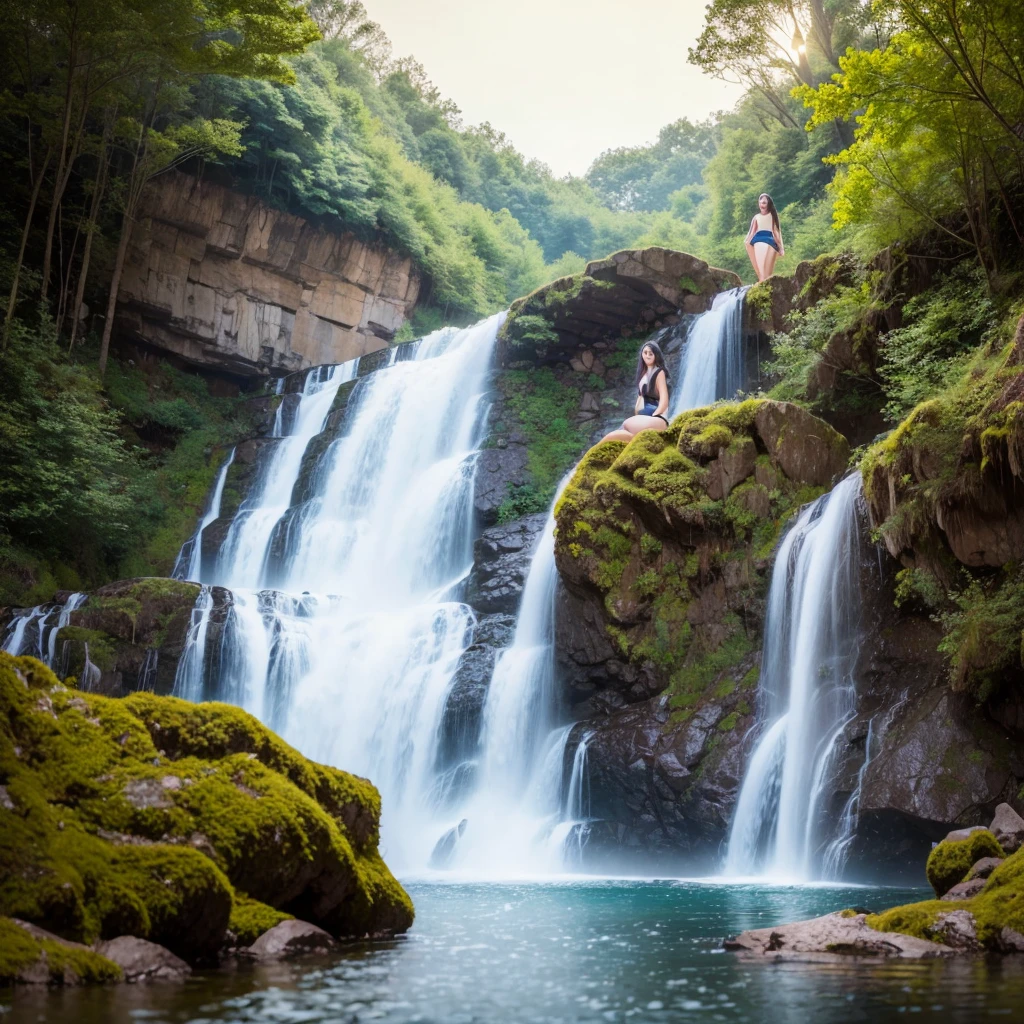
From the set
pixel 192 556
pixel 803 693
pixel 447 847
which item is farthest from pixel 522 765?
pixel 192 556

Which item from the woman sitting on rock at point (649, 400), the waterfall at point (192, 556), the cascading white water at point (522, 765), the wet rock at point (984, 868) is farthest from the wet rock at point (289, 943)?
the waterfall at point (192, 556)

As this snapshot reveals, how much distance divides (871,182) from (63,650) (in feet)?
54.2

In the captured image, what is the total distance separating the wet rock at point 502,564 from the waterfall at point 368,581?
561 mm

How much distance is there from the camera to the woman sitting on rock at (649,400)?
1720 cm

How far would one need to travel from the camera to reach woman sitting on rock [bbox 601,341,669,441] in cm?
1720

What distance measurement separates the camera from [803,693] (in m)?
12.6

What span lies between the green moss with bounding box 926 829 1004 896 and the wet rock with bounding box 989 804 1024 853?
44 cm

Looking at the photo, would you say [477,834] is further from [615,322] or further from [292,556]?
[615,322]

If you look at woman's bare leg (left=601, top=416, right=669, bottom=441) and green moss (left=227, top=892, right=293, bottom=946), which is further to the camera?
woman's bare leg (left=601, top=416, right=669, bottom=441)

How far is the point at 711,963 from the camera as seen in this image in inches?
212

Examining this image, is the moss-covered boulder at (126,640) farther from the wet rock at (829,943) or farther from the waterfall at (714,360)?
the wet rock at (829,943)

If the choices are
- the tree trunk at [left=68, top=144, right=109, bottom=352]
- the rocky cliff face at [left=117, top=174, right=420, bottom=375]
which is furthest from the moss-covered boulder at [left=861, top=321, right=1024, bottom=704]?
the rocky cliff face at [left=117, top=174, right=420, bottom=375]

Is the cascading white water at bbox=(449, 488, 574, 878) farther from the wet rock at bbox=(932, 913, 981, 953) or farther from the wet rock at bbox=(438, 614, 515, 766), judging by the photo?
the wet rock at bbox=(932, 913, 981, 953)

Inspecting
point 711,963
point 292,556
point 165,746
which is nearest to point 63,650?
point 292,556
